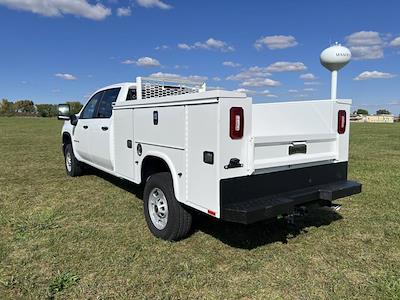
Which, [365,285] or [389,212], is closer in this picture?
[365,285]

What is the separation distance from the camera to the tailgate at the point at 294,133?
3614 mm

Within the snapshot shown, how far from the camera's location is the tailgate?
3.61 metres

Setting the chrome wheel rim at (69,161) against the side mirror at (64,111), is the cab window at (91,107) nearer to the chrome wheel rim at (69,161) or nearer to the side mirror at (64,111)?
the side mirror at (64,111)

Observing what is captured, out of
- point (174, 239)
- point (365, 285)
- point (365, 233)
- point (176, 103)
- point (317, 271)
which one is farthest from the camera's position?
point (365, 233)

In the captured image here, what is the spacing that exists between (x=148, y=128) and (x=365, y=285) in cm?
283

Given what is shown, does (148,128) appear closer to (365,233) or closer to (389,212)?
(365,233)

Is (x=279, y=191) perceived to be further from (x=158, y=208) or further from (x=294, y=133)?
(x=158, y=208)

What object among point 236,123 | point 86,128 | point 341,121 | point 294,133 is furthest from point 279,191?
point 86,128

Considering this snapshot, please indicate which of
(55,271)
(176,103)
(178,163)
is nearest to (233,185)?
Result: (178,163)

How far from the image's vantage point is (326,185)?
426cm

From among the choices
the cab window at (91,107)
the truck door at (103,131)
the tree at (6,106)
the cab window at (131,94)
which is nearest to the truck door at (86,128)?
the cab window at (91,107)

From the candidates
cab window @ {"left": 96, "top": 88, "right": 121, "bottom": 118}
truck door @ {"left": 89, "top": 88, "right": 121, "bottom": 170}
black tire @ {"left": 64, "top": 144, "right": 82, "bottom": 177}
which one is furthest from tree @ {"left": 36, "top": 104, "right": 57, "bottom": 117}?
cab window @ {"left": 96, "top": 88, "right": 121, "bottom": 118}

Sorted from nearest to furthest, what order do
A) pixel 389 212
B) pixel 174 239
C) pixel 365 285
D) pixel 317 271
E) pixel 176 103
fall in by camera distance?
pixel 365 285
pixel 317 271
pixel 176 103
pixel 174 239
pixel 389 212

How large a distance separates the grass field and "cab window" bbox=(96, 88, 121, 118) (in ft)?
4.76
